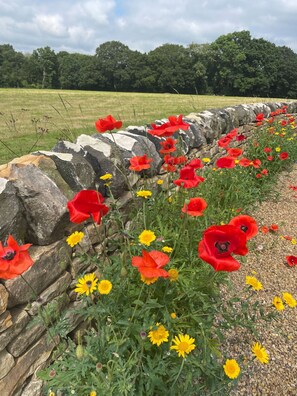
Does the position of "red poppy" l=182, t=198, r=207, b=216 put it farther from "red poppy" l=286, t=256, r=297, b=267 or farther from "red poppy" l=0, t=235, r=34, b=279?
"red poppy" l=286, t=256, r=297, b=267

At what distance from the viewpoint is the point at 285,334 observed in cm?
246

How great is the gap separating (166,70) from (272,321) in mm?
41754

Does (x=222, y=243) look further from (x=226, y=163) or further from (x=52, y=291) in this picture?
(x=226, y=163)

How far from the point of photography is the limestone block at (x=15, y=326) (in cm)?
154

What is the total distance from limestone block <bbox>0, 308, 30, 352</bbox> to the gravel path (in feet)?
3.99

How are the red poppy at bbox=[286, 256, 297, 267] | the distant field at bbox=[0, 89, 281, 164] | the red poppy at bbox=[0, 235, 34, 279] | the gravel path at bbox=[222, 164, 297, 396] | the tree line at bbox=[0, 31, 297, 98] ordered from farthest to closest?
the tree line at bbox=[0, 31, 297, 98] < the distant field at bbox=[0, 89, 281, 164] < the red poppy at bbox=[286, 256, 297, 267] < the gravel path at bbox=[222, 164, 297, 396] < the red poppy at bbox=[0, 235, 34, 279]

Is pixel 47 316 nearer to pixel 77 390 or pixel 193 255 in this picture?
pixel 77 390

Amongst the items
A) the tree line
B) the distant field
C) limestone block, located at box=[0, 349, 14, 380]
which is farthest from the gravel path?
the tree line

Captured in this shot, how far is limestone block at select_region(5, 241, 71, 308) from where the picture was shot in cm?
159

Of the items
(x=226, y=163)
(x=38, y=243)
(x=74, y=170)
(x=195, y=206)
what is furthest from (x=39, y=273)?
(x=226, y=163)

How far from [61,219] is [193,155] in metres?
2.56

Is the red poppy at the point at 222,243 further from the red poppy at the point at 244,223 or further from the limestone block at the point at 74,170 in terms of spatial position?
the limestone block at the point at 74,170

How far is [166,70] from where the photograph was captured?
132ft

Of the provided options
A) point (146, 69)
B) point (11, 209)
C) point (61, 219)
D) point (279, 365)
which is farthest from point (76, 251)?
point (146, 69)
